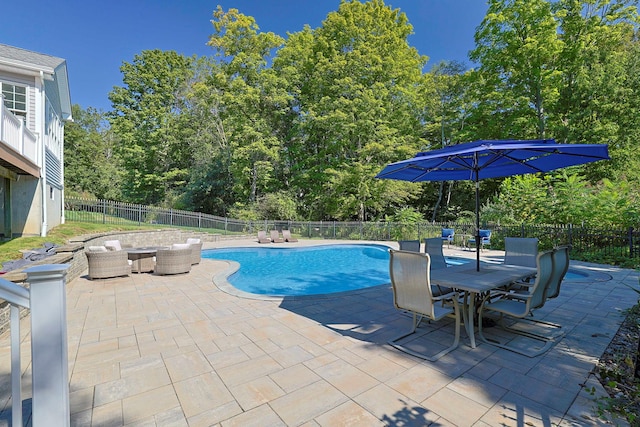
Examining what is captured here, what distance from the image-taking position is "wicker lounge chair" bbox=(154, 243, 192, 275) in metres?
6.90

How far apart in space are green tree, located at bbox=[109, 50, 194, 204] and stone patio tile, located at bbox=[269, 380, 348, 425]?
77.5 ft

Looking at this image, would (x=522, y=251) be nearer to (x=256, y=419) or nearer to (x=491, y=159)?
(x=491, y=159)

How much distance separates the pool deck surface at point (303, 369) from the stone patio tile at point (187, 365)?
2 centimetres

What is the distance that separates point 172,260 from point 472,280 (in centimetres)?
625

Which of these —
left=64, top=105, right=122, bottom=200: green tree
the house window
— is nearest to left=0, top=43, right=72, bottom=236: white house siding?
the house window

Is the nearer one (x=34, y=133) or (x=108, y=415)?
(x=108, y=415)

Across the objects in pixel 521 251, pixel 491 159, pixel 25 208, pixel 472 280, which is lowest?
pixel 472 280

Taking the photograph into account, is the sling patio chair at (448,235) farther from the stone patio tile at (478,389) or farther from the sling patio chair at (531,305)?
the stone patio tile at (478,389)

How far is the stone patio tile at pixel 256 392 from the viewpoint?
7.61ft

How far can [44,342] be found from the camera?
1.33 metres

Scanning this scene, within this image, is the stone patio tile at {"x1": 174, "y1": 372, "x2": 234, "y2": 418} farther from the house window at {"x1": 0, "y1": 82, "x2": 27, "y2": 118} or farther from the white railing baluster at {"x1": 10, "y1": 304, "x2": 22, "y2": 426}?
the house window at {"x1": 0, "y1": 82, "x2": 27, "y2": 118}

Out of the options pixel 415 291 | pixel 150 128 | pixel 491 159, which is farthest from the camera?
pixel 150 128

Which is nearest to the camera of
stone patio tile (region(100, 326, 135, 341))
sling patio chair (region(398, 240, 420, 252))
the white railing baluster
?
the white railing baluster

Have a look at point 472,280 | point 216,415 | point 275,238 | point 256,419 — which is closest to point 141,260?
point 216,415
